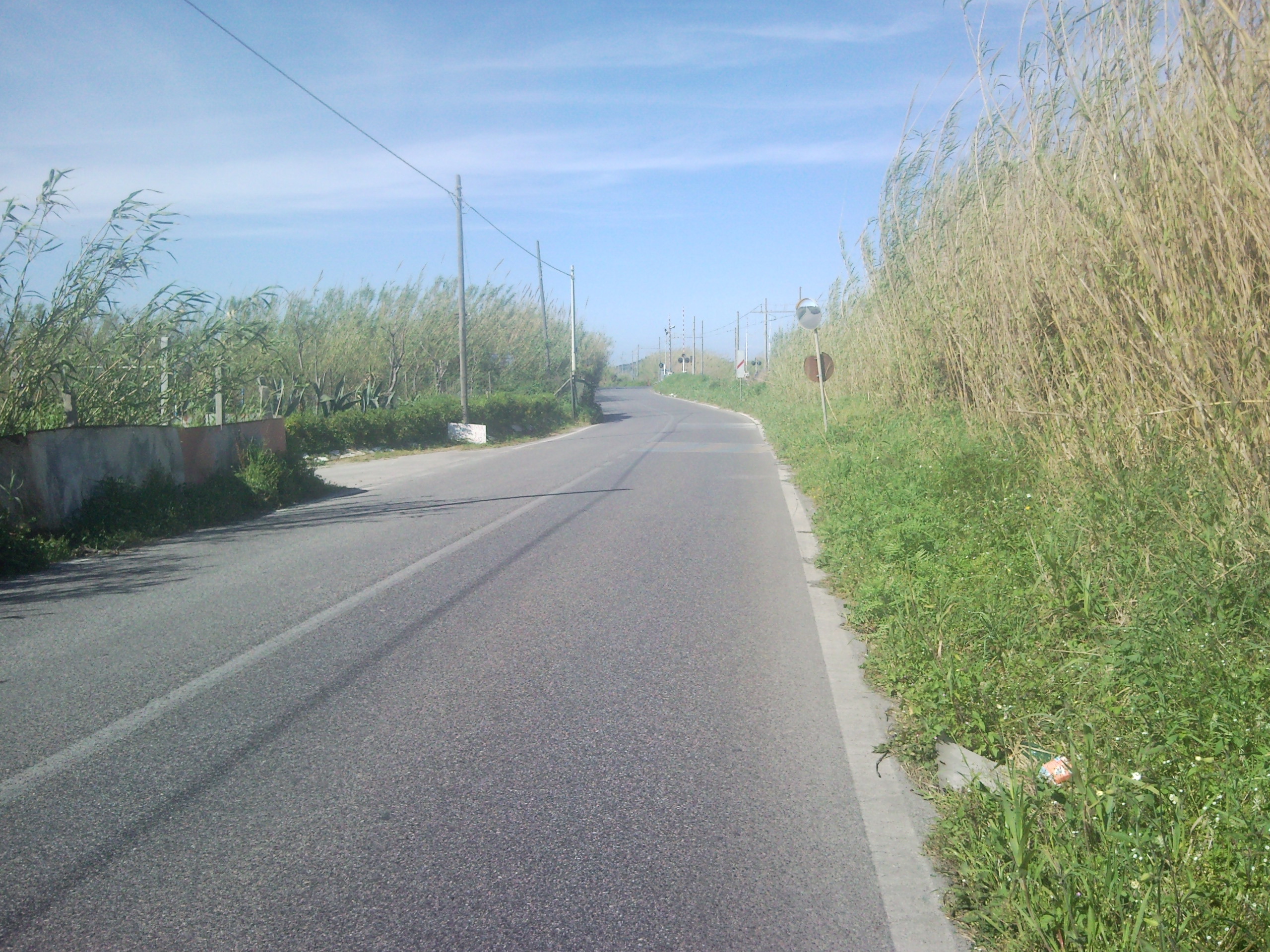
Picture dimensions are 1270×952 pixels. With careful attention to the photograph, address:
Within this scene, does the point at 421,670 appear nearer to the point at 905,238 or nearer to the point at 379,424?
the point at 905,238

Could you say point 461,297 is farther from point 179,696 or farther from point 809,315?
point 179,696

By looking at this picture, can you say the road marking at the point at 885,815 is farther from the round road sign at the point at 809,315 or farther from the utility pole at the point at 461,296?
the utility pole at the point at 461,296

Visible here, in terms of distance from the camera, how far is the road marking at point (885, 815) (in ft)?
9.58

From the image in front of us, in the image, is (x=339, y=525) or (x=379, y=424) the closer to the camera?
(x=339, y=525)

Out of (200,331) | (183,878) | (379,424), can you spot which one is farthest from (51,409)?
(379,424)

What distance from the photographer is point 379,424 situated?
24.4m

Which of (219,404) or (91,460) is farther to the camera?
(219,404)

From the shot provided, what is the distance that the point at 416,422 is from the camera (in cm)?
2636

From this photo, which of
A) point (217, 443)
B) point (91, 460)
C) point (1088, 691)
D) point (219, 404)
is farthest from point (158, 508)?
point (1088, 691)

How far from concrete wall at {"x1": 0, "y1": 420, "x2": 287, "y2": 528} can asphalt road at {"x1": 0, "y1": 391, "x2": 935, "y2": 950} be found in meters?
1.60

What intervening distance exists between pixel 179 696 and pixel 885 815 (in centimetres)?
353

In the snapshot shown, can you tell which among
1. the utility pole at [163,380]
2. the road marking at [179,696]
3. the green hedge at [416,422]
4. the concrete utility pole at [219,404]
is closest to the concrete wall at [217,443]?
the utility pole at [163,380]

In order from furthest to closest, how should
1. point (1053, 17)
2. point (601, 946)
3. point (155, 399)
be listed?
point (155, 399)
point (1053, 17)
point (601, 946)

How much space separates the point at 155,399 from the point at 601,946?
12067 millimetres
